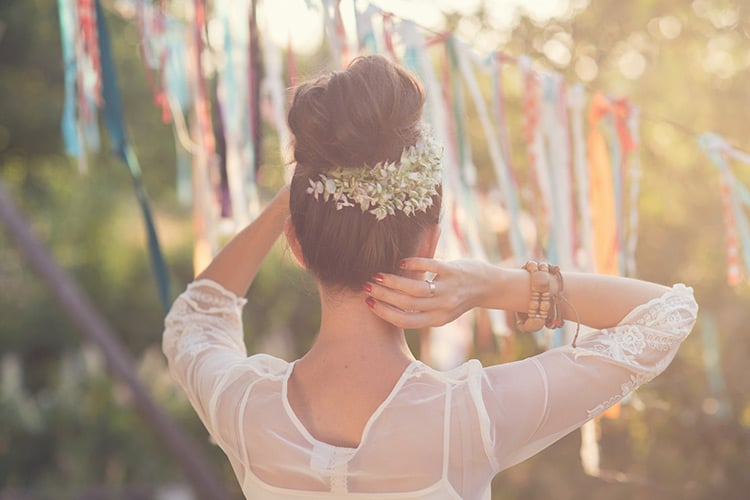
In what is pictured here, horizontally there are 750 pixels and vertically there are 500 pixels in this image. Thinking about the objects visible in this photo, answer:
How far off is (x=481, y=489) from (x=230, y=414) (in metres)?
0.39

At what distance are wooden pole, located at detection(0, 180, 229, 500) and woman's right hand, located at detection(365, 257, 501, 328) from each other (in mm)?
3157

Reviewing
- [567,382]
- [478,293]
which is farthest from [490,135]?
[567,382]

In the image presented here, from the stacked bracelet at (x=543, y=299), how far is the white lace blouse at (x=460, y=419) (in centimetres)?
8

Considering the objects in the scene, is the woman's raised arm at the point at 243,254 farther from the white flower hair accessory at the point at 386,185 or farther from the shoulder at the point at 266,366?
the white flower hair accessory at the point at 386,185

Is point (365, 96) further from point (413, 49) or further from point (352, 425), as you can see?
point (413, 49)

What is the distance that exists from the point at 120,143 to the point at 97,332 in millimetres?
2289

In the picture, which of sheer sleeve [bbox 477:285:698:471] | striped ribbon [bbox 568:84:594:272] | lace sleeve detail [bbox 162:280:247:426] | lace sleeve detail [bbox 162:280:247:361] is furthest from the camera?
striped ribbon [bbox 568:84:594:272]

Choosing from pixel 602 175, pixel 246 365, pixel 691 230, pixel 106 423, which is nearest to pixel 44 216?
pixel 106 423

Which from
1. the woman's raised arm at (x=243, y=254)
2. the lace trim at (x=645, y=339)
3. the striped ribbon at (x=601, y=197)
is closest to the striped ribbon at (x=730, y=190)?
the striped ribbon at (x=601, y=197)

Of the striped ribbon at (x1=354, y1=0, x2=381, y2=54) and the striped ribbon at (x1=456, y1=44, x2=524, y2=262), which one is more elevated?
the striped ribbon at (x1=354, y1=0, x2=381, y2=54)

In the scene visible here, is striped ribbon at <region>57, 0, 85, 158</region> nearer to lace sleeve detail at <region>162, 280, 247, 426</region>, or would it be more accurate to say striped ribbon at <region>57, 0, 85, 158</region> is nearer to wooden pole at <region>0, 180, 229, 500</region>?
lace sleeve detail at <region>162, 280, 247, 426</region>

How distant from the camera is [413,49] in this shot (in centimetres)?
235

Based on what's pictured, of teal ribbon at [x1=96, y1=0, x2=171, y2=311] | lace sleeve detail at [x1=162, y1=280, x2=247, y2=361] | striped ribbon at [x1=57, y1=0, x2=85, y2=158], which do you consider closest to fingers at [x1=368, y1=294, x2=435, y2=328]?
lace sleeve detail at [x1=162, y1=280, x2=247, y2=361]

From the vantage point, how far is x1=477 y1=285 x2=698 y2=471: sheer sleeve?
1.30 metres
